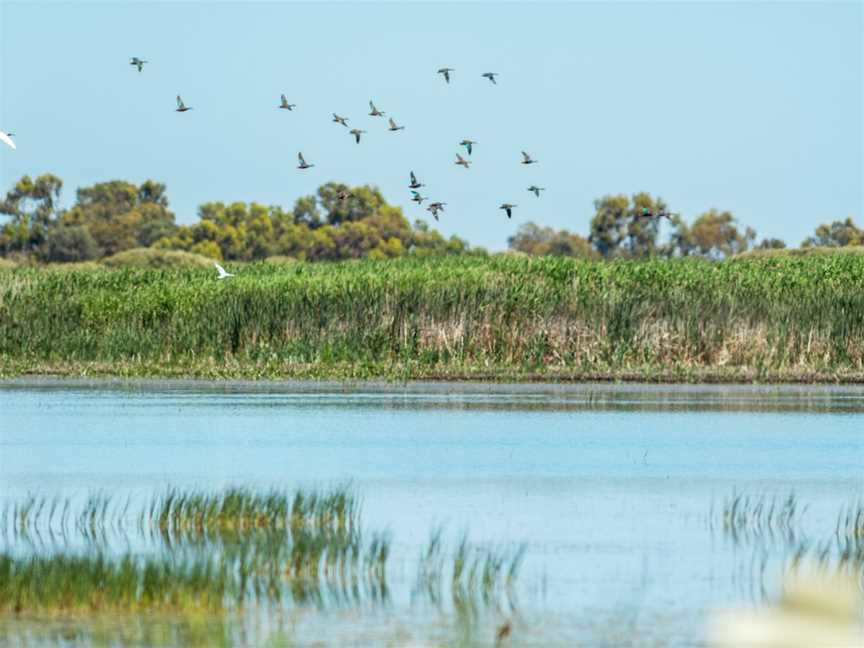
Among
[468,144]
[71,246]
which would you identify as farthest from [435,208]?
[71,246]

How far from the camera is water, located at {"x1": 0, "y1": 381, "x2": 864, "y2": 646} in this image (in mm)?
8070

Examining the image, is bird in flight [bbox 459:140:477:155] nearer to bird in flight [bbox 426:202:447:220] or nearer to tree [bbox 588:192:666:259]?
bird in flight [bbox 426:202:447:220]

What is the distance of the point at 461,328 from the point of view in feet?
101

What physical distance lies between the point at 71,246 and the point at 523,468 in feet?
323

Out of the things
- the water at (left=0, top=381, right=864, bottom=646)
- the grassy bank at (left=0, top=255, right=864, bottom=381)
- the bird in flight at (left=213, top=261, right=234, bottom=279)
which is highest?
the bird in flight at (left=213, top=261, right=234, bottom=279)

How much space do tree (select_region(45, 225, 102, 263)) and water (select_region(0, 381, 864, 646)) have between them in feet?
276

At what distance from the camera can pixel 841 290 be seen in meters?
30.5

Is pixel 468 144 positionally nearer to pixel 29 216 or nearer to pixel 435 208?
pixel 435 208

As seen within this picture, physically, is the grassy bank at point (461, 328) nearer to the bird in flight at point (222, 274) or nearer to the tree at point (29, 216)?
the bird in flight at point (222, 274)

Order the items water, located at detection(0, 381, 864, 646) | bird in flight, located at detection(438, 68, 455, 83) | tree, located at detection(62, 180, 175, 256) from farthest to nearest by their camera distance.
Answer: tree, located at detection(62, 180, 175, 256) < bird in flight, located at detection(438, 68, 455, 83) < water, located at detection(0, 381, 864, 646)

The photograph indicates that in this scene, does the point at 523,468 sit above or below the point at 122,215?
below

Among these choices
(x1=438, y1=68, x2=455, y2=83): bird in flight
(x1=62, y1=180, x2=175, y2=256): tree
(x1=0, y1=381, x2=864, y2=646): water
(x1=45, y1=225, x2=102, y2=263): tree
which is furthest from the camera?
(x1=62, y1=180, x2=175, y2=256): tree

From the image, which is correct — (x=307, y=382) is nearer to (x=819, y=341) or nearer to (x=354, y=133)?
(x=354, y=133)

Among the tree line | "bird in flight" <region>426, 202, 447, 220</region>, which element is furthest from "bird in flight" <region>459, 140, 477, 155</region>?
the tree line
